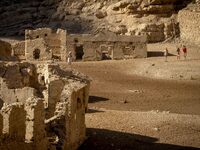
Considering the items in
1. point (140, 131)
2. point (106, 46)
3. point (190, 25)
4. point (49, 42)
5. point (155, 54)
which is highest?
point (190, 25)

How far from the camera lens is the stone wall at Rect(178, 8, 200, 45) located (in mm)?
51906

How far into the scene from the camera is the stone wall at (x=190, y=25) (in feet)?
170

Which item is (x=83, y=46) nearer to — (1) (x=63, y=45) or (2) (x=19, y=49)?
(1) (x=63, y=45)

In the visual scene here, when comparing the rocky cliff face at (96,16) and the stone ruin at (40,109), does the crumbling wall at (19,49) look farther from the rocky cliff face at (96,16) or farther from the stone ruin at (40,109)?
the stone ruin at (40,109)

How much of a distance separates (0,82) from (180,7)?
129 feet

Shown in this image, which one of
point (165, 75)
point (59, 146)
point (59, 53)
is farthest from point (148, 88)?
point (59, 146)

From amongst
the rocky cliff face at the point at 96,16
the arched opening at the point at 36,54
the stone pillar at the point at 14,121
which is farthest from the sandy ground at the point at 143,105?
the rocky cliff face at the point at 96,16

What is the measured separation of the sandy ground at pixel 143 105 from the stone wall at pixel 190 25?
3.64 meters

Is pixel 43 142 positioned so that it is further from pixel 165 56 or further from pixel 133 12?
pixel 133 12

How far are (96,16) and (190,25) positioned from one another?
28.6 feet

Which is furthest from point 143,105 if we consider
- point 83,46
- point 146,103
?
point 83,46

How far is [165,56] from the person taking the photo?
44719mm

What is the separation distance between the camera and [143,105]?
29453mm

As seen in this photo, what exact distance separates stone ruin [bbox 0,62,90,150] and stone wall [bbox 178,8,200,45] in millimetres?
27997
